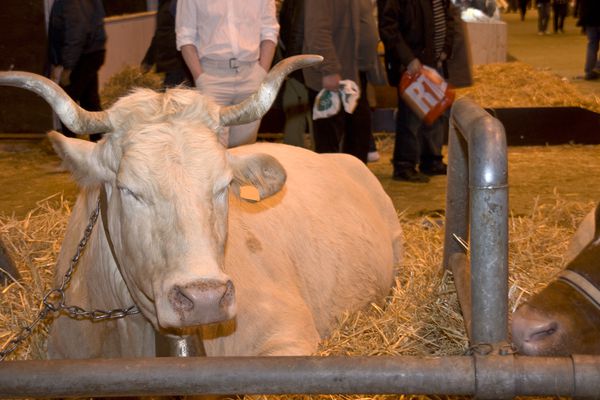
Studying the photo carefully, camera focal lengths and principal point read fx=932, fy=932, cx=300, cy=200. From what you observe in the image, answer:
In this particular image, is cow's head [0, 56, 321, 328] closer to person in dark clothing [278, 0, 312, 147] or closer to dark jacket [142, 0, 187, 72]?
dark jacket [142, 0, 187, 72]

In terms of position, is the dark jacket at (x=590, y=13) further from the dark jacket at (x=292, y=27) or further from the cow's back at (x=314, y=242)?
the cow's back at (x=314, y=242)

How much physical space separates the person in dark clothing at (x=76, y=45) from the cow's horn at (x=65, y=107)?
20.4 feet

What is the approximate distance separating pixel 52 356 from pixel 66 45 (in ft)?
19.6

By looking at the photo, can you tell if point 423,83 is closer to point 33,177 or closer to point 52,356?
point 33,177

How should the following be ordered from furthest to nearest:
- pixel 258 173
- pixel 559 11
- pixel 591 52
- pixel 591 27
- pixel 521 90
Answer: pixel 559 11
pixel 591 52
pixel 591 27
pixel 521 90
pixel 258 173

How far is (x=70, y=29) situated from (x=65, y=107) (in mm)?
6236

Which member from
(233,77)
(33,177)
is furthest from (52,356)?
(33,177)

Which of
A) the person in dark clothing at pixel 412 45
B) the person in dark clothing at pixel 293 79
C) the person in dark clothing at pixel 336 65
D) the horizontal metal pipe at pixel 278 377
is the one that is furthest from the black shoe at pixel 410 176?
the horizontal metal pipe at pixel 278 377

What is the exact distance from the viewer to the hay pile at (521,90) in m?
11.7

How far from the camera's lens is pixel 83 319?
3.66 m

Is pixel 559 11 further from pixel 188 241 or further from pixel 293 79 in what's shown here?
pixel 188 241

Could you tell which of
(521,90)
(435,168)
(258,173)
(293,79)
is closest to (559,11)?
(521,90)

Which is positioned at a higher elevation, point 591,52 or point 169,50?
point 169,50

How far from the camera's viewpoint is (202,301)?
283cm
